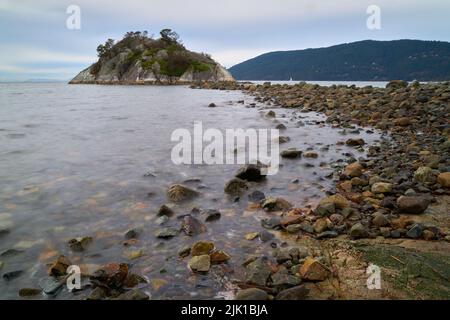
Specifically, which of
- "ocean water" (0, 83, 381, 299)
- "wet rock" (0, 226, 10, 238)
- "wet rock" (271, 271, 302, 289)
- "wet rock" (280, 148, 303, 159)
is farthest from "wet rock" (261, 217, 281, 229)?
"wet rock" (280, 148, 303, 159)

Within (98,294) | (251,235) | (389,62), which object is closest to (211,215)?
(251,235)

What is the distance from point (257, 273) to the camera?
173 inches

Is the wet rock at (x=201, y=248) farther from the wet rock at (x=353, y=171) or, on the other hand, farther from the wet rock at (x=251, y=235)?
the wet rock at (x=353, y=171)

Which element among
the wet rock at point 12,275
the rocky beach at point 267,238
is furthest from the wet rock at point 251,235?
the wet rock at point 12,275

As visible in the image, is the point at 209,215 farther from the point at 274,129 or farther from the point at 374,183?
the point at 274,129

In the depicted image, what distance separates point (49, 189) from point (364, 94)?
76.4ft

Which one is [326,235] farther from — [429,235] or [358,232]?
[429,235]

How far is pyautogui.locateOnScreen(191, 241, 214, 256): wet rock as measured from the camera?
16.7 ft

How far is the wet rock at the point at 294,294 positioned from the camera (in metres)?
3.95

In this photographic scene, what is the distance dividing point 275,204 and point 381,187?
91.2 inches

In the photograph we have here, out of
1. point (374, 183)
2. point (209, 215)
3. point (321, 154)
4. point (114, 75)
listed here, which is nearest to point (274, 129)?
point (321, 154)

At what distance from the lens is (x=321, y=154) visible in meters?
11.3
